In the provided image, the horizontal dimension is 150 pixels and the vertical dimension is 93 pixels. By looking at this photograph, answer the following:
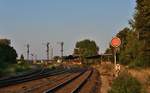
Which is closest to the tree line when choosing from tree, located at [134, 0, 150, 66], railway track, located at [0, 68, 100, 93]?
tree, located at [134, 0, 150, 66]

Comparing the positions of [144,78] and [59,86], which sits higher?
[144,78]

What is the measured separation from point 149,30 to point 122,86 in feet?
113

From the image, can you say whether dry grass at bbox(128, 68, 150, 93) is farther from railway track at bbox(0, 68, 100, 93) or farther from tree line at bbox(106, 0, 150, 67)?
tree line at bbox(106, 0, 150, 67)

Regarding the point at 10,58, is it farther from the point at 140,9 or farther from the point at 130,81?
the point at 130,81

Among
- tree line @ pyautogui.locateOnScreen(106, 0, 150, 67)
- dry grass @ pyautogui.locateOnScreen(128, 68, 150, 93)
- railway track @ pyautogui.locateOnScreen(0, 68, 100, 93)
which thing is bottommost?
railway track @ pyautogui.locateOnScreen(0, 68, 100, 93)

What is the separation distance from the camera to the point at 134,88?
23344mm

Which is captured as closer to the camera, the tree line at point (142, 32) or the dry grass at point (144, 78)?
the dry grass at point (144, 78)

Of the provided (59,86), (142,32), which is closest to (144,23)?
(142,32)

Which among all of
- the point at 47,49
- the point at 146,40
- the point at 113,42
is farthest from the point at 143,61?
the point at 47,49

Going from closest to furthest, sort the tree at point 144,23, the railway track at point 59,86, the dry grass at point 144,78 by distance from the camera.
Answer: the dry grass at point 144,78
the railway track at point 59,86
the tree at point 144,23

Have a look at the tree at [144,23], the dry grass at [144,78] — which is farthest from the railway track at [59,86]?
the tree at [144,23]

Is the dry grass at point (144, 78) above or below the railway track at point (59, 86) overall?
above

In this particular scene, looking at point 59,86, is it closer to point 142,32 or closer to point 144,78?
point 144,78

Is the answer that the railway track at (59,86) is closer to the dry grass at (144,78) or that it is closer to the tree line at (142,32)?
the dry grass at (144,78)
